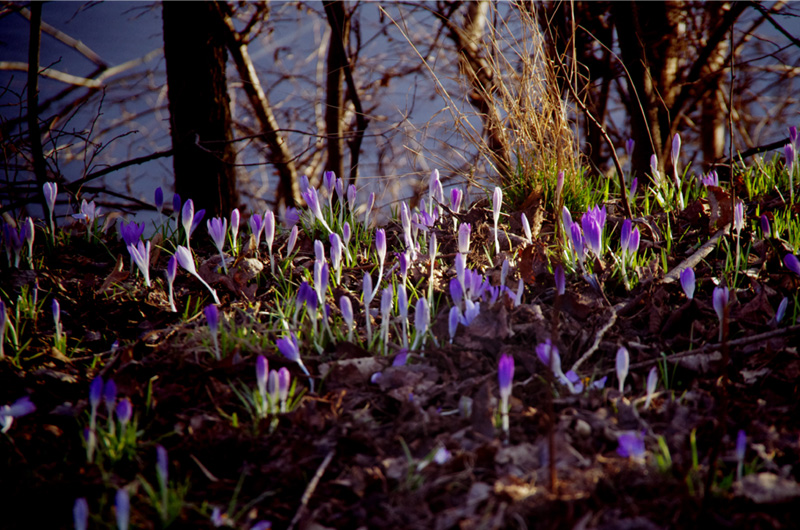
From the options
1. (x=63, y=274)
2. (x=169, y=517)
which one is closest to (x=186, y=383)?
(x=169, y=517)

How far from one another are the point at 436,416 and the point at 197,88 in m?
3.26

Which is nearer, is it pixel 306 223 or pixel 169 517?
pixel 169 517

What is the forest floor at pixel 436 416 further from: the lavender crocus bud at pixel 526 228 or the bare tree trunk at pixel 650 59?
the bare tree trunk at pixel 650 59

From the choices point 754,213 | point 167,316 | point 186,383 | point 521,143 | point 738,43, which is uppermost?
point 738,43

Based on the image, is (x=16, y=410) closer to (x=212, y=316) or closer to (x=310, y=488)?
(x=212, y=316)

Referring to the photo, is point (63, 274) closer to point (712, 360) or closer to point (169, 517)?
point (169, 517)

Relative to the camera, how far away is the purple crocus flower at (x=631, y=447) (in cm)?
134

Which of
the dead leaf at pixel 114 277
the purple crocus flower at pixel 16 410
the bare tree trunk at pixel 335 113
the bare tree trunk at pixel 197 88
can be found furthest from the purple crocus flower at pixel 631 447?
the bare tree trunk at pixel 335 113

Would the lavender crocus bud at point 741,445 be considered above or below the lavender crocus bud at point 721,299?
below

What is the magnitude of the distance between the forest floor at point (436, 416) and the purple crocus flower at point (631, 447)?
1.2 inches

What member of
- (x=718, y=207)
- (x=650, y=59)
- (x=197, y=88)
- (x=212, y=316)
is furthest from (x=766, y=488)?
(x=650, y=59)

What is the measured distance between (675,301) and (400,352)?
45.0 inches

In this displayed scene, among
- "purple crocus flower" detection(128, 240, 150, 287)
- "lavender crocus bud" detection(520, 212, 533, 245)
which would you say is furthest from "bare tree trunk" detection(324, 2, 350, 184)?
"purple crocus flower" detection(128, 240, 150, 287)

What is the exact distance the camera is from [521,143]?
10.3 feet
